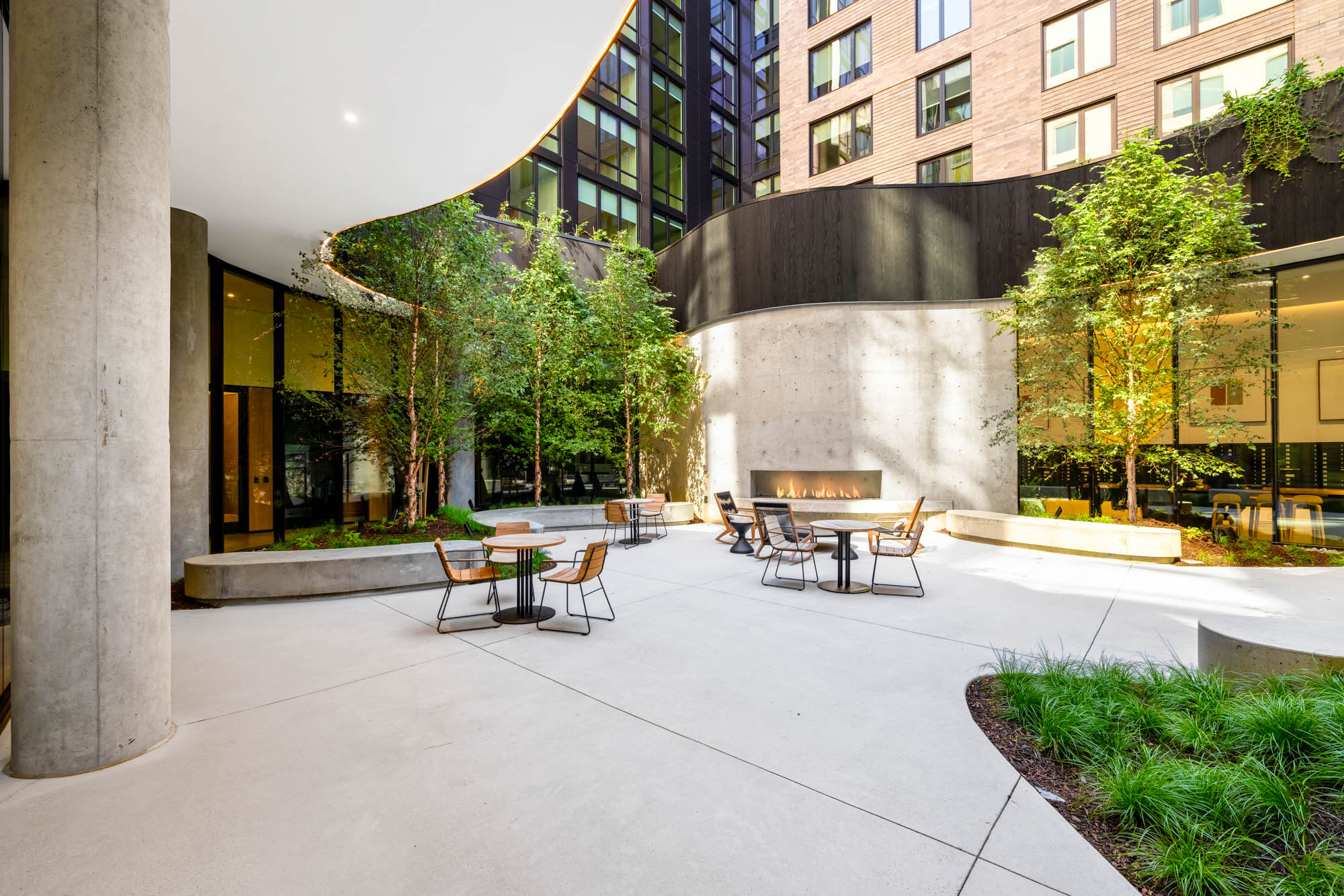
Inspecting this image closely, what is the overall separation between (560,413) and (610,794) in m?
11.3

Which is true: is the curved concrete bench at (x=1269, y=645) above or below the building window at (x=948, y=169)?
below

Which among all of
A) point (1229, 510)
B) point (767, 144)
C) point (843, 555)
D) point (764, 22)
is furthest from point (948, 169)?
point (764, 22)

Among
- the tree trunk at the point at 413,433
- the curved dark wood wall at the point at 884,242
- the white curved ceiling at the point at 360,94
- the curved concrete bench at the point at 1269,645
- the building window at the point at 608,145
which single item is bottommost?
the curved concrete bench at the point at 1269,645

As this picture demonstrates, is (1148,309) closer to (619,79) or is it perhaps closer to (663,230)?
(663,230)

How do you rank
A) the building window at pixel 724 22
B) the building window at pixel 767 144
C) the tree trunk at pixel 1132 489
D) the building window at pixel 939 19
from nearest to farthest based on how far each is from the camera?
the tree trunk at pixel 1132 489
the building window at pixel 939 19
the building window at pixel 724 22
the building window at pixel 767 144

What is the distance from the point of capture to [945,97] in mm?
15422

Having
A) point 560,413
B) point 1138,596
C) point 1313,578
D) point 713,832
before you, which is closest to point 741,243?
point 560,413

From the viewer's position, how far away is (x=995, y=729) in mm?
3357

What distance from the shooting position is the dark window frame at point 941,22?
1487cm

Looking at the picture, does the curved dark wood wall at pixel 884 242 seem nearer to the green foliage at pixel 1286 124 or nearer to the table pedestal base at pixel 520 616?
Result: the green foliage at pixel 1286 124

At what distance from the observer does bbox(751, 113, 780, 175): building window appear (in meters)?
25.9

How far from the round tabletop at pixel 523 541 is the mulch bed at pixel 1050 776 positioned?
3727 millimetres

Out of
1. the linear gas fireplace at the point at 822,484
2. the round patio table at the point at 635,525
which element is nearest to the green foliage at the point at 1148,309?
the linear gas fireplace at the point at 822,484

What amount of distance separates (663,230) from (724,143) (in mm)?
6649
